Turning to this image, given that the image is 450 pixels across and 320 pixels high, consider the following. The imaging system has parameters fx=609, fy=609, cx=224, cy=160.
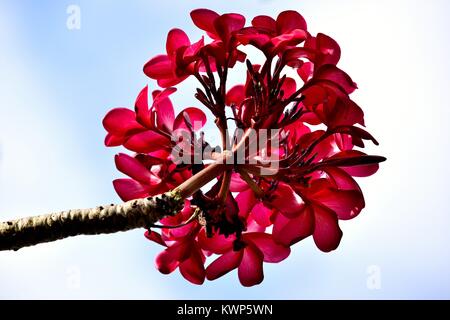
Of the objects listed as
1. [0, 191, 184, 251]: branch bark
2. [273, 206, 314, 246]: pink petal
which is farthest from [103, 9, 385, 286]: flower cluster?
[0, 191, 184, 251]: branch bark

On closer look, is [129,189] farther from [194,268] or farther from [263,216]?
[263,216]

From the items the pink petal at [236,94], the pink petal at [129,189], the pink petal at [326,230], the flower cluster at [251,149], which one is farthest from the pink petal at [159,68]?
the pink petal at [326,230]

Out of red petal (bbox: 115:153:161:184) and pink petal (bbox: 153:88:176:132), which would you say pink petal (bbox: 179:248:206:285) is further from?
pink petal (bbox: 153:88:176:132)

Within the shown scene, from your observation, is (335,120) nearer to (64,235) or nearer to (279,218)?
(279,218)

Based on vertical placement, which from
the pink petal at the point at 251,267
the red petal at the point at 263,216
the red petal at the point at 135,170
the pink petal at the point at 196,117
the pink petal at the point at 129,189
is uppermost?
the pink petal at the point at 196,117

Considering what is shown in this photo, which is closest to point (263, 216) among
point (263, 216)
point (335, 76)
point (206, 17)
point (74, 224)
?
point (263, 216)

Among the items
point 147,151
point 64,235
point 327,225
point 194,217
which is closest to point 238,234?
point 194,217

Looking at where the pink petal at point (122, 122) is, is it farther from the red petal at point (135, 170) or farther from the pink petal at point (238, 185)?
the pink petal at point (238, 185)
